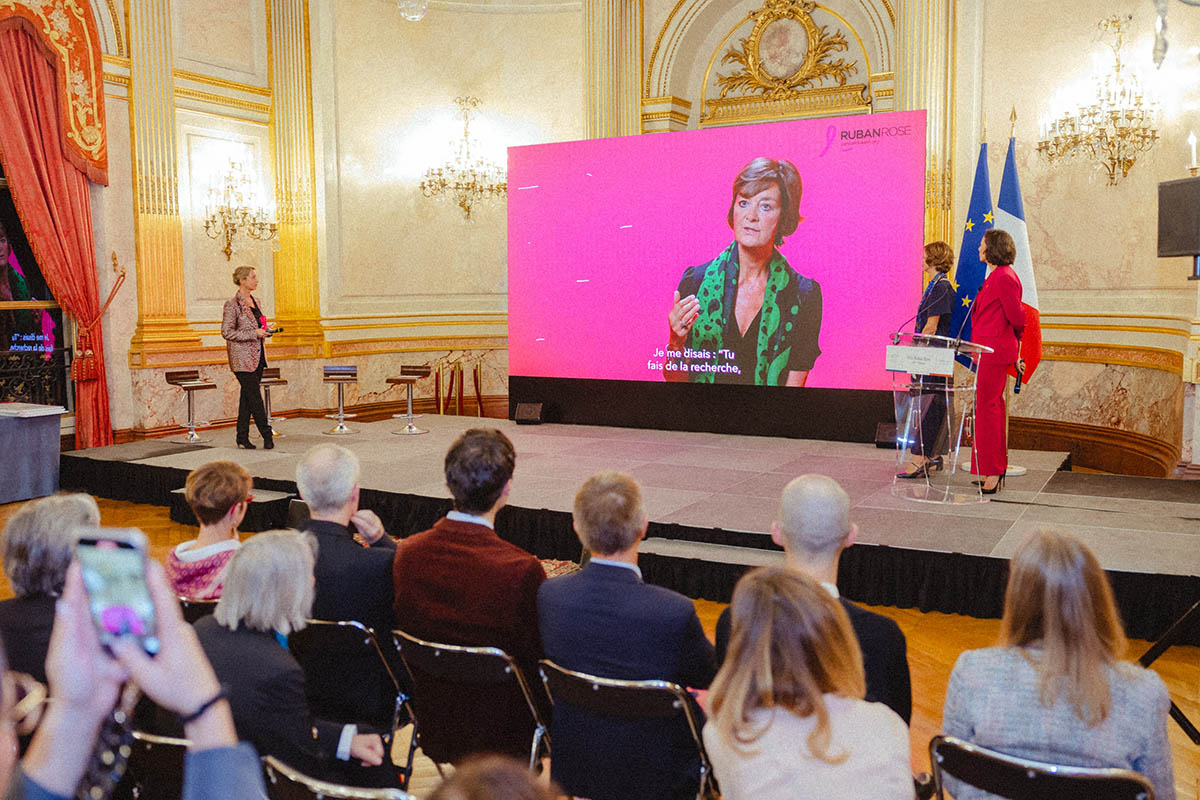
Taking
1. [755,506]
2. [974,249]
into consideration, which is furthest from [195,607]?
[974,249]

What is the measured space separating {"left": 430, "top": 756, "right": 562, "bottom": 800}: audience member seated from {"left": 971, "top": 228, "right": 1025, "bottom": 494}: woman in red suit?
208 inches

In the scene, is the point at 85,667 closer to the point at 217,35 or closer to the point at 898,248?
the point at 898,248

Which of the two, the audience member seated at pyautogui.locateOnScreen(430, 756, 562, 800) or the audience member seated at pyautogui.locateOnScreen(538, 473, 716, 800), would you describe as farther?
the audience member seated at pyautogui.locateOnScreen(538, 473, 716, 800)

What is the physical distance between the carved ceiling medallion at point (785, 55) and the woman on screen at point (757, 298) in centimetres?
202

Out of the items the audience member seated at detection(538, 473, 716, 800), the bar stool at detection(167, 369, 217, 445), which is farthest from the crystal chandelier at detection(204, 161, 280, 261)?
the audience member seated at detection(538, 473, 716, 800)

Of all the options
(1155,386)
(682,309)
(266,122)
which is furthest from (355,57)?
(1155,386)

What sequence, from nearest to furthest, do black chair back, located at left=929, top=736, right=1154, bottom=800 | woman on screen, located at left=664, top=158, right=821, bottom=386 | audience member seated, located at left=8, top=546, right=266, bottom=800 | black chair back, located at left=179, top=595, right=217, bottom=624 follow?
audience member seated, located at left=8, top=546, right=266, bottom=800, black chair back, located at left=929, top=736, right=1154, bottom=800, black chair back, located at left=179, top=595, right=217, bottom=624, woman on screen, located at left=664, top=158, right=821, bottom=386

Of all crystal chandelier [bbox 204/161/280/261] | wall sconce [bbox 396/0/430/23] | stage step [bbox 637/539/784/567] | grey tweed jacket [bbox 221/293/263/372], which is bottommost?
stage step [bbox 637/539/784/567]

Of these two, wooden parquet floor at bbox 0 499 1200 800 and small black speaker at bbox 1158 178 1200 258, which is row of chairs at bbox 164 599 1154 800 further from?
small black speaker at bbox 1158 178 1200 258

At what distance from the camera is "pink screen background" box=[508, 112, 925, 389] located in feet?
25.5

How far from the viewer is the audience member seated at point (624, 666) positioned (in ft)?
7.38

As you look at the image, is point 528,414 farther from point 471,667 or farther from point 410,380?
point 471,667

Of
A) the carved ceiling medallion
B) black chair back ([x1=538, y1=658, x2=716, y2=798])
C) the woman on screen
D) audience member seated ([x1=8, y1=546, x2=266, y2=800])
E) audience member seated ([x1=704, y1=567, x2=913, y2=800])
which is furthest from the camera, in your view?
the carved ceiling medallion

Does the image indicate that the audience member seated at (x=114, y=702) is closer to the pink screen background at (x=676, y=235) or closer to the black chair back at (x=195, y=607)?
the black chair back at (x=195, y=607)
